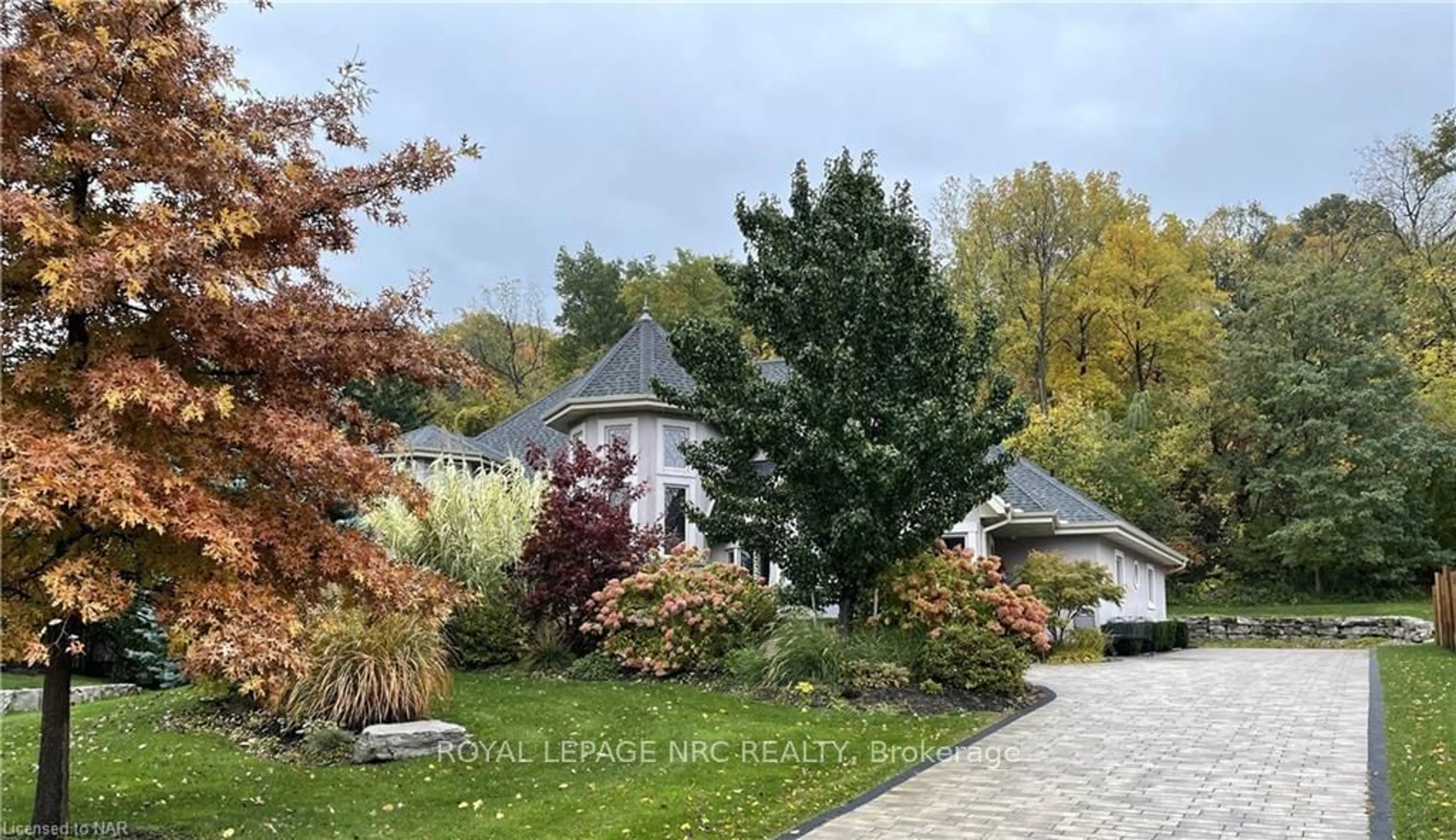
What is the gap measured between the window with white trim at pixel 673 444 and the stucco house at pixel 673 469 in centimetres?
2

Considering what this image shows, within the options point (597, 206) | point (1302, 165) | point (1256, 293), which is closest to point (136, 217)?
point (597, 206)

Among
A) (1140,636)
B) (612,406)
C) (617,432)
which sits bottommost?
(1140,636)

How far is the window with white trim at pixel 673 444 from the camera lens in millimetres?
17906

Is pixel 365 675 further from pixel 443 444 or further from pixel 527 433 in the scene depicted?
pixel 527 433

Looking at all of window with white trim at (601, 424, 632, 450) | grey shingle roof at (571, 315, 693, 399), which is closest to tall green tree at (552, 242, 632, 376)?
grey shingle roof at (571, 315, 693, 399)

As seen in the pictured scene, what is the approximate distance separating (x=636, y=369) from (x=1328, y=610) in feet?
62.6

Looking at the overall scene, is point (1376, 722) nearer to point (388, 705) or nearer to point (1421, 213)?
point (388, 705)

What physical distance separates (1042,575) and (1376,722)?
8488 millimetres

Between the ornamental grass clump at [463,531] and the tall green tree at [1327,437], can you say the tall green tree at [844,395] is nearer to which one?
the ornamental grass clump at [463,531]

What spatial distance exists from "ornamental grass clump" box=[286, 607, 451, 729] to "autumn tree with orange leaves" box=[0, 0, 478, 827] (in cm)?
301

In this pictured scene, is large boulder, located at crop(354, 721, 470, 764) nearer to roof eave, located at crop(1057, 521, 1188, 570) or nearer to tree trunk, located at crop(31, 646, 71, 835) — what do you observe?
tree trunk, located at crop(31, 646, 71, 835)

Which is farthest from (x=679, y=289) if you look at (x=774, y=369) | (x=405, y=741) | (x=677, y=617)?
(x=405, y=741)

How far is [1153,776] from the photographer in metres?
7.42

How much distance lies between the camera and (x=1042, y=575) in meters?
18.2
